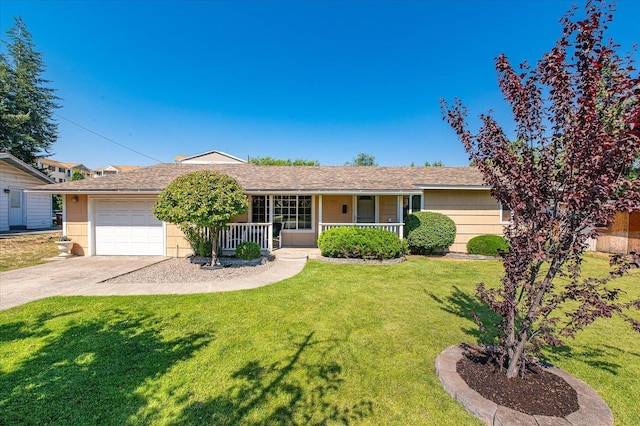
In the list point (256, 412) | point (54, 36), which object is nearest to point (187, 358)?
point (256, 412)

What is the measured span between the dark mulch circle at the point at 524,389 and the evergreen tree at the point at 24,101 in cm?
3426

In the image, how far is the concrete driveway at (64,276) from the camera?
5.56 meters

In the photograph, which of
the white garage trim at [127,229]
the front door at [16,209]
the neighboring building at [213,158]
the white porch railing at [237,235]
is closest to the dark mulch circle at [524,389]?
the white porch railing at [237,235]

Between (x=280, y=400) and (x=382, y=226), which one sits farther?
(x=382, y=226)

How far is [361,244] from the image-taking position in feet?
29.0

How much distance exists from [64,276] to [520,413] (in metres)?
9.66

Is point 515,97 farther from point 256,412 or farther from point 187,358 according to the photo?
point 187,358

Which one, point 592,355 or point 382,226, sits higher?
point 382,226

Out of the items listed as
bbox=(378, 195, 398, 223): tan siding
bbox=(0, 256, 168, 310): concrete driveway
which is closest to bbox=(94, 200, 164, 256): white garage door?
bbox=(0, 256, 168, 310): concrete driveway

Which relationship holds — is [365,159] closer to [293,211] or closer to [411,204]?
[411,204]

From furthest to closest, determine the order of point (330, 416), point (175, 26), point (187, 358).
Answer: point (175, 26), point (187, 358), point (330, 416)

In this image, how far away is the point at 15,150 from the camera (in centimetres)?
2284

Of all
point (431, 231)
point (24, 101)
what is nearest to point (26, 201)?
point (24, 101)

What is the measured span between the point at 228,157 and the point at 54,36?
12421 millimetres
